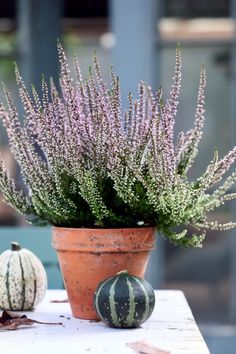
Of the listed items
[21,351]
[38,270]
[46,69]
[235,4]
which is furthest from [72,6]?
[21,351]

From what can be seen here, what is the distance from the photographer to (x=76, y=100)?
6.95 feet

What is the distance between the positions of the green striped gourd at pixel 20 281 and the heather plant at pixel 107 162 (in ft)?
0.43

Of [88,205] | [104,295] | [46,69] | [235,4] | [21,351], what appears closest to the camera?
[21,351]

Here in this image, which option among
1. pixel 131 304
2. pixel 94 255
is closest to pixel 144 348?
pixel 131 304

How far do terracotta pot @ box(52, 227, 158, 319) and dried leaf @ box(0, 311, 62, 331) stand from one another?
0.09 metres

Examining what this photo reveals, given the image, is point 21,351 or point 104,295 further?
point 104,295

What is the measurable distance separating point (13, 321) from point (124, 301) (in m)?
0.26

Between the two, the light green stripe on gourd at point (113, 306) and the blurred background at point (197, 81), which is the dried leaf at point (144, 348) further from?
the blurred background at point (197, 81)

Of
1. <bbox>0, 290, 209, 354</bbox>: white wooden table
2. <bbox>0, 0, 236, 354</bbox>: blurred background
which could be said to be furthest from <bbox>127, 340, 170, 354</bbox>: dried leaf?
<bbox>0, 0, 236, 354</bbox>: blurred background

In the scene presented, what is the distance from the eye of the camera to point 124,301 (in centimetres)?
202

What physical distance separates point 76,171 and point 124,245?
0.19 m

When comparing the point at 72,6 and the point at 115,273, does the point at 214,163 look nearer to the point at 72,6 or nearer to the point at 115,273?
the point at 115,273

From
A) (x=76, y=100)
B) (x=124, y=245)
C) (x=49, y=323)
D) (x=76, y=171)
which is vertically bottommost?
(x=49, y=323)

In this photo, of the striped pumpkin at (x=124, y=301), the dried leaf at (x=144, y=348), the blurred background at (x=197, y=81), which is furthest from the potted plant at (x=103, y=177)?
the blurred background at (x=197, y=81)
